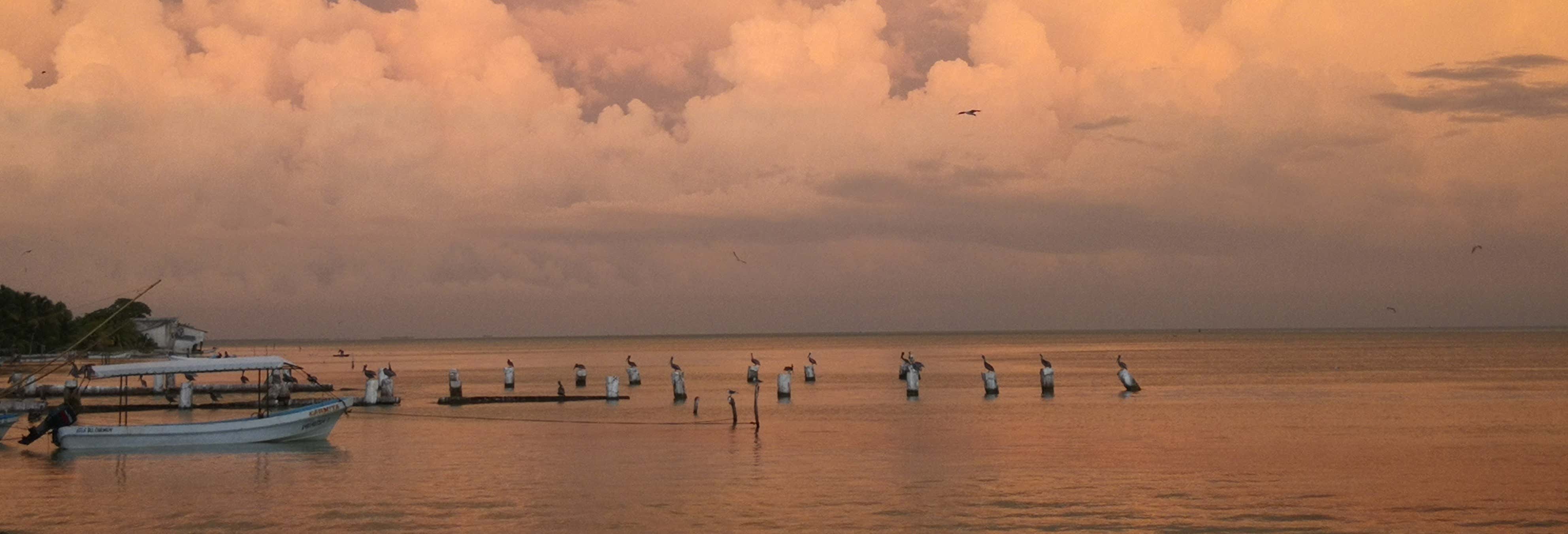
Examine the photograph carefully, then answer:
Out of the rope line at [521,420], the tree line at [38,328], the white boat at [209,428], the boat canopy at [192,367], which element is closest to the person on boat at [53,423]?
the white boat at [209,428]

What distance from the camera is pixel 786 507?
1066 inches

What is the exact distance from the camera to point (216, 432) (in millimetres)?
38625

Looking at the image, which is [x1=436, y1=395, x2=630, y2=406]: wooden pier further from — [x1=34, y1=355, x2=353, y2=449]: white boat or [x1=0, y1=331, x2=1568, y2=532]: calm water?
[x1=34, y1=355, x2=353, y2=449]: white boat

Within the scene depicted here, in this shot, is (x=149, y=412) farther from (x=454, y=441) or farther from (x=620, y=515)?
(x=620, y=515)

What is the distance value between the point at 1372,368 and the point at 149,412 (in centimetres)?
7418

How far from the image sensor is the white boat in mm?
37531

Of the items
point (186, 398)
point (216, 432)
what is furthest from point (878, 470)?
point (186, 398)

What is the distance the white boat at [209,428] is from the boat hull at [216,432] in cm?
1

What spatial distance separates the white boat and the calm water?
73 centimetres

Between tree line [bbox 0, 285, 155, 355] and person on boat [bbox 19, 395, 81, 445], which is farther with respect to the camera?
tree line [bbox 0, 285, 155, 355]

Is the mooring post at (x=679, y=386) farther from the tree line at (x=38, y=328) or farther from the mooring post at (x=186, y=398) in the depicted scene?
the tree line at (x=38, y=328)

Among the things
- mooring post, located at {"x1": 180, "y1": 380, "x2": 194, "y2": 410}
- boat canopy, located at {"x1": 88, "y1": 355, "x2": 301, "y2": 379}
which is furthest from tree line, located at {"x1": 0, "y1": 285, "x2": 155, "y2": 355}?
boat canopy, located at {"x1": 88, "y1": 355, "x2": 301, "y2": 379}

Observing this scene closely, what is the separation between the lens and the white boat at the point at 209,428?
37.5 metres

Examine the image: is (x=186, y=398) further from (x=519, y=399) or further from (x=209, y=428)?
(x=209, y=428)
